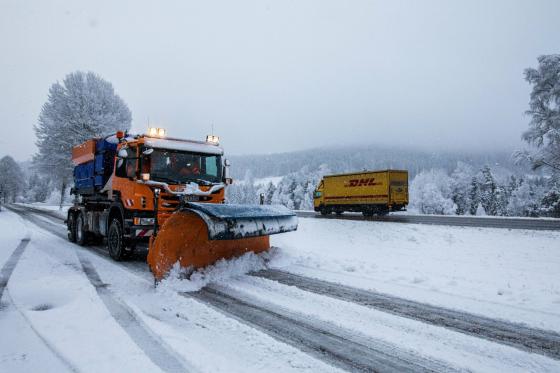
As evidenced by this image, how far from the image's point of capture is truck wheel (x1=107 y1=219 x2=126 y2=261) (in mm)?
8086

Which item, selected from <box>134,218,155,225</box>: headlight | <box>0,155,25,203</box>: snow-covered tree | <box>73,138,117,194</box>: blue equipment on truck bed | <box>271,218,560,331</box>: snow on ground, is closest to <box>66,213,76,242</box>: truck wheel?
<box>73,138,117,194</box>: blue equipment on truck bed

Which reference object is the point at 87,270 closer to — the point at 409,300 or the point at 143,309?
the point at 143,309

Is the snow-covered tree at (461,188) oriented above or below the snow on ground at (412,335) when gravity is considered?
above

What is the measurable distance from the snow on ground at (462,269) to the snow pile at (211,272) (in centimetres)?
57

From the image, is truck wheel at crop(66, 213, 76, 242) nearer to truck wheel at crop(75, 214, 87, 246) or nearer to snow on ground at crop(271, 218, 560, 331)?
truck wheel at crop(75, 214, 87, 246)

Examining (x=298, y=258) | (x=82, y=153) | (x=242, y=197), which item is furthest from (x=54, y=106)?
(x=242, y=197)

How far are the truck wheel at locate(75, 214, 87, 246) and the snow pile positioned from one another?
648cm

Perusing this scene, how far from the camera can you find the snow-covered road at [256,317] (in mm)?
3158

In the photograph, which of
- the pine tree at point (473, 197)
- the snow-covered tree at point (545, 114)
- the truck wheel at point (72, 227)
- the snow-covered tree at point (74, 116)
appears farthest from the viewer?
the pine tree at point (473, 197)

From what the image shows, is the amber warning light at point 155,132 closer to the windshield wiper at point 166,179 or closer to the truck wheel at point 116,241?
the windshield wiper at point 166,179

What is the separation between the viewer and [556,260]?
1010cm

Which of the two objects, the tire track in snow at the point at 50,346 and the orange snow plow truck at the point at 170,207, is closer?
the tire track in snow at the point at 50,346

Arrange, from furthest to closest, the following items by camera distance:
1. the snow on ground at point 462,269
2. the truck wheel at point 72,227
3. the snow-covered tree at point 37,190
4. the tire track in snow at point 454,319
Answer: the snow-covered tree at point 37,190 < the truck wheel at point 72,227 < the snow on ground at point 462,269 < the tire track in snow at point 454,319

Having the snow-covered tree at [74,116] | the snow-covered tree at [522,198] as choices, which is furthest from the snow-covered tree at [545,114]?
the snow-covered tree at [74,116]
